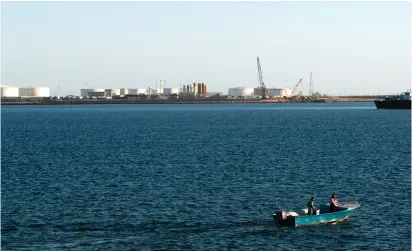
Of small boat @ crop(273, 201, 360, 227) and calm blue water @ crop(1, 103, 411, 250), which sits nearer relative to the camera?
calm blue water @ crop(1, 103, 411, 250)

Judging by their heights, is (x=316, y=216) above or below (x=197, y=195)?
above

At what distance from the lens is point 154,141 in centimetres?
13338

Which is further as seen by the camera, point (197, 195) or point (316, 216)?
point (197, 195)

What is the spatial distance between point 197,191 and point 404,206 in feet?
64.0

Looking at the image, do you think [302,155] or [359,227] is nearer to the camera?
[359,227]

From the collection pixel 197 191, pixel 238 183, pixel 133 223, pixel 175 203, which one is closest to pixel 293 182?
pixel 238 183

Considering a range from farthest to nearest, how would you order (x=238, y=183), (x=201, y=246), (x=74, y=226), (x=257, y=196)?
1. (x=238, y=183)
2. (x=257, y=196)
3. (x=74, y=226)
4. (x=201, y=246)

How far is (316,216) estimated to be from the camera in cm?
5475

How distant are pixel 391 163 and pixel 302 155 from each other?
51.3 ft

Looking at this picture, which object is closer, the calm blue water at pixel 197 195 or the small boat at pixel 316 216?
the calm blue water at pixel 197 195

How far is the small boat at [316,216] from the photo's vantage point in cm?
5375

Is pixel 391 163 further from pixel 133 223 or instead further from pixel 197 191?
pixel 133 223

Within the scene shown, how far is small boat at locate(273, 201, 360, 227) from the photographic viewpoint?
53750 mm

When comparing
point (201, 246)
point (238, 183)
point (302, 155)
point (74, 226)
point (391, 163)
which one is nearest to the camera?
point (201, 246)
